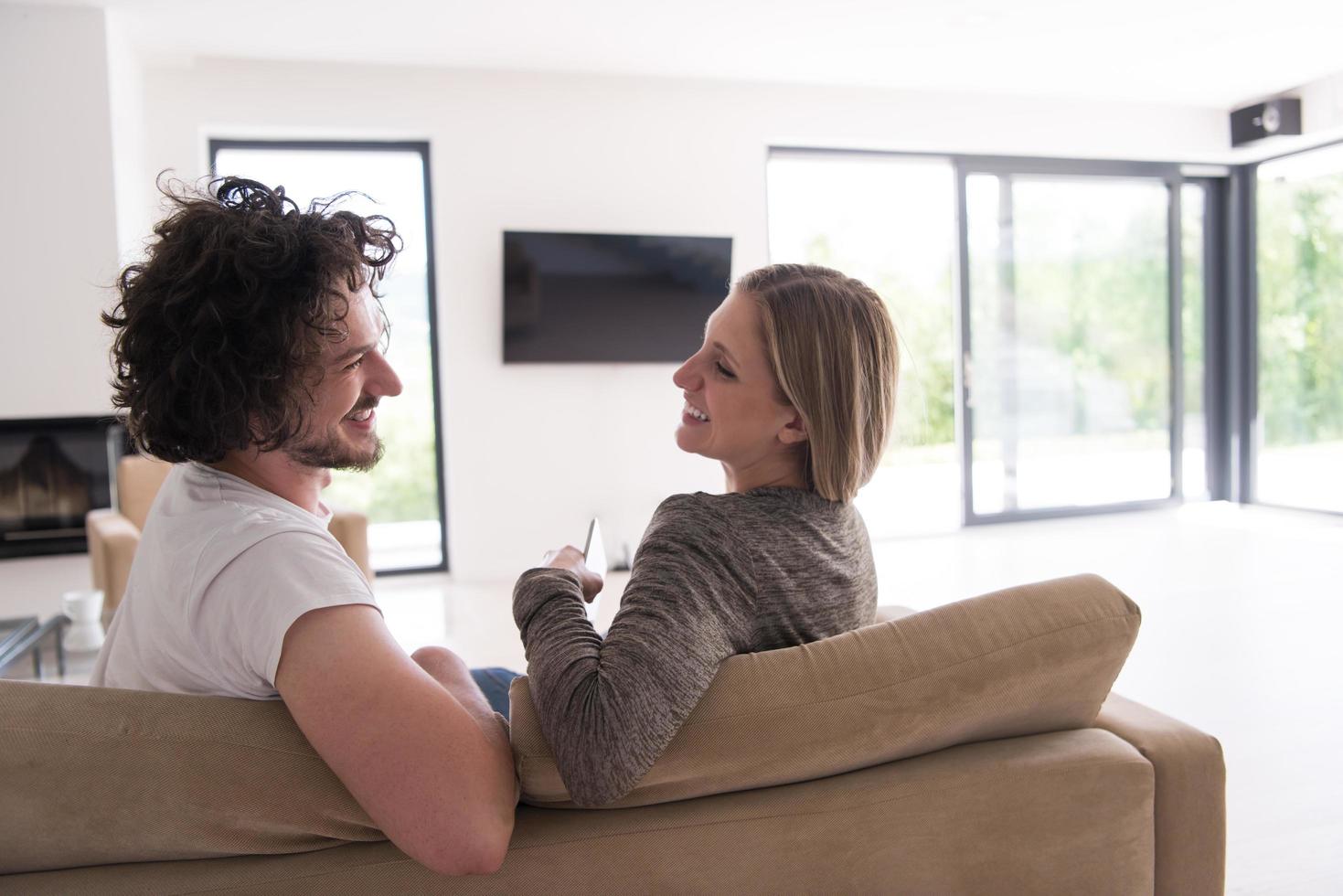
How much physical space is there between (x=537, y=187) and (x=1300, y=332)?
212 inches

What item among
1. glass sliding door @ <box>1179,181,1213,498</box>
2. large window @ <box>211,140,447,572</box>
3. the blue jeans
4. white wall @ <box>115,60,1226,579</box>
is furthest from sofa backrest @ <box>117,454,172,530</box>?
glass sliding door @ <box>1179,181,1213,498</box>

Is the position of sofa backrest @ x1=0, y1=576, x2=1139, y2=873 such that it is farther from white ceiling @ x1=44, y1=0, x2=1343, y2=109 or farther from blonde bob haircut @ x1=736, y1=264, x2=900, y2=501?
white ceiling @ x1=44, y1=0, x2=1343, y2=109

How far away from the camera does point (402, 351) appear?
18.1ft

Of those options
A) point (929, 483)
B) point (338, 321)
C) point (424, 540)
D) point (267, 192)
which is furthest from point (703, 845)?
point (929, 483)

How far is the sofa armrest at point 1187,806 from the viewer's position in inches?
42.3

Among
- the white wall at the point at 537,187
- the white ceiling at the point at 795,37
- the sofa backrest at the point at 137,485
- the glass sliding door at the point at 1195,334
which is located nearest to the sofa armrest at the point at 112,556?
the sofa backrest at the point at 137,485

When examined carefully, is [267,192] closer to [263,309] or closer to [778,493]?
[263,309]

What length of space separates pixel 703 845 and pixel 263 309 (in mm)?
741

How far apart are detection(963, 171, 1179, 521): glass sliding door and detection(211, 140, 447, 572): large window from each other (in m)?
3.50

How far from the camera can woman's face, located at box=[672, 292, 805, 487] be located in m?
1.31

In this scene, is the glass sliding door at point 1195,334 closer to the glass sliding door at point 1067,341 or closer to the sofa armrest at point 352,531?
the glass sliding door at point 1067,341

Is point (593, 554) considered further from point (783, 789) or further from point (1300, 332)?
point (1300, 332)

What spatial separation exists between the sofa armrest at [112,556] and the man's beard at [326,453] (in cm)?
268

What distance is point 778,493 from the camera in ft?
4.06
